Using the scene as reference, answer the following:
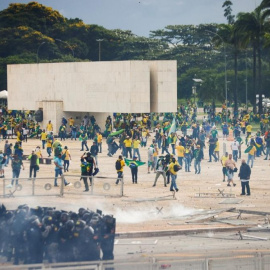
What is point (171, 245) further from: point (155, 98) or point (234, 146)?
point (155, 98)

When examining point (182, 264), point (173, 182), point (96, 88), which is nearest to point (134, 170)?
point (173, 182)

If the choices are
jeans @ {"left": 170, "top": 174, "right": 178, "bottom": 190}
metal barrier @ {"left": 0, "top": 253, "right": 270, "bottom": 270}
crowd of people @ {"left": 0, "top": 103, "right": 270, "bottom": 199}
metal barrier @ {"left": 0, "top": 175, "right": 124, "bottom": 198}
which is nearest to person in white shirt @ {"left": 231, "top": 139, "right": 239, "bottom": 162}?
crowd of people @ {"left": 0, "top": 103, "right": 270, "bottom": 199}

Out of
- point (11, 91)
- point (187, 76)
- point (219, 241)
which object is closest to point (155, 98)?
point (11, 91)

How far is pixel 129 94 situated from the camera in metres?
51.4

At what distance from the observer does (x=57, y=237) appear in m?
15.5

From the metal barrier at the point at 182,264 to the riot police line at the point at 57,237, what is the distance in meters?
2.85

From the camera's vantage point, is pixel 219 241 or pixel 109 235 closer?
pixel 109 235

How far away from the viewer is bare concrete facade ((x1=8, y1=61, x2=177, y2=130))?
51.3 metres

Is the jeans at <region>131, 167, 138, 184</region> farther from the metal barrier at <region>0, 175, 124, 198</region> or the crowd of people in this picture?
the metal barrier at <region>0, 175, 124, 198</region>

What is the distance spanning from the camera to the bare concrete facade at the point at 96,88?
168ft

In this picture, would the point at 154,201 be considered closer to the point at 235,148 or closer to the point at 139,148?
the point at 235,148

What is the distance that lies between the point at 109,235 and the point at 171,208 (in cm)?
878

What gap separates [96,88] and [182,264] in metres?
41.7

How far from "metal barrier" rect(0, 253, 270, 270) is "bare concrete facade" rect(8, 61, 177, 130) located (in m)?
38.5
